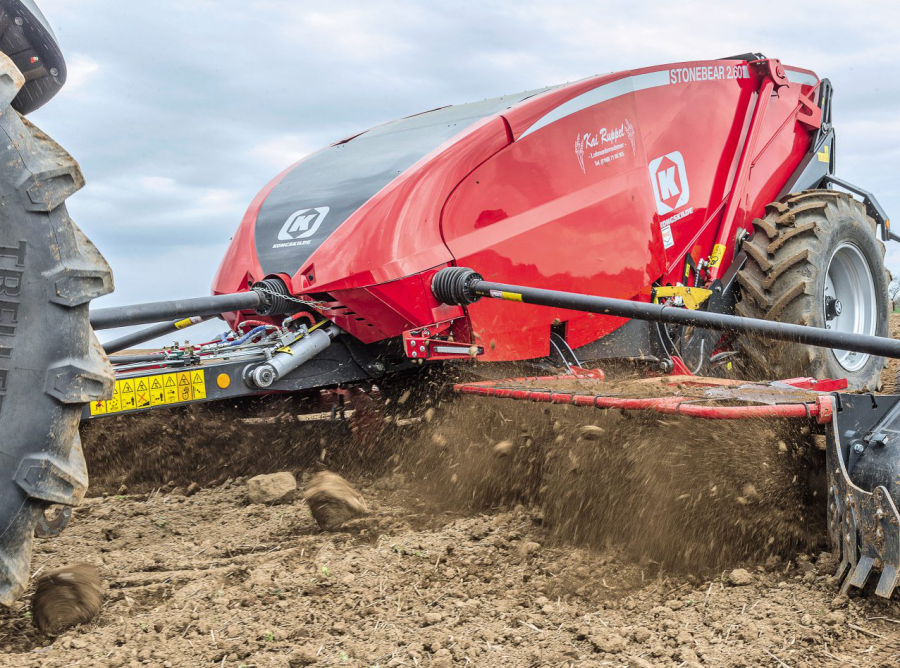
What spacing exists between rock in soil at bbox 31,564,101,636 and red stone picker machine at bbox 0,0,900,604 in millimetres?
338

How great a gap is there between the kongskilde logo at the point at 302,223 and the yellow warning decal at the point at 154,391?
39.9 inches

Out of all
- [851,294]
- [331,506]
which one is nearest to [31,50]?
[331,506]

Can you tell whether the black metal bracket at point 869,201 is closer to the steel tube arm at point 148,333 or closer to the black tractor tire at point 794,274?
the black tractor tire at point 794,274

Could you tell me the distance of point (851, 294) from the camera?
19.5 feet

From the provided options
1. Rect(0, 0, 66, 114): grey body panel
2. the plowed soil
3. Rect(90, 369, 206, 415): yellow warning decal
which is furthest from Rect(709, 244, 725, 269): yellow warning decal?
Rect(0, 0, 66, 114): grey body panel

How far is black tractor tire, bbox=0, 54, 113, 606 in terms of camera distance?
2.23m

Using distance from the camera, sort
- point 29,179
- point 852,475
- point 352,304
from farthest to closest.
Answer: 1. point 352,304
2. point 852,475
3. point 29,179

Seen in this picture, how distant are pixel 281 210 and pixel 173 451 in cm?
138

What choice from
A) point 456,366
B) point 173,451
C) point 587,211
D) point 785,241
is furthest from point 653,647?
point 785,241

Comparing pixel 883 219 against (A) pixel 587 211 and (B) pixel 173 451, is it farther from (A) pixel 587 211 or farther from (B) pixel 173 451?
(B) pixel 173 451

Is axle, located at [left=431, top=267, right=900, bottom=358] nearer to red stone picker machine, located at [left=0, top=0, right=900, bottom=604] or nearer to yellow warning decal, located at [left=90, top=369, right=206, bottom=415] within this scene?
red stone picker machine, located at [left=0, top=0, right=900, bottom=604]

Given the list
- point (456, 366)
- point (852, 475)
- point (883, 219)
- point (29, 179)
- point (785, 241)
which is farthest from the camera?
point (883, 219)

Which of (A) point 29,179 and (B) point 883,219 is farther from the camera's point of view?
(B) point 883,219

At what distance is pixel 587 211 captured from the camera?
14.7 feet
